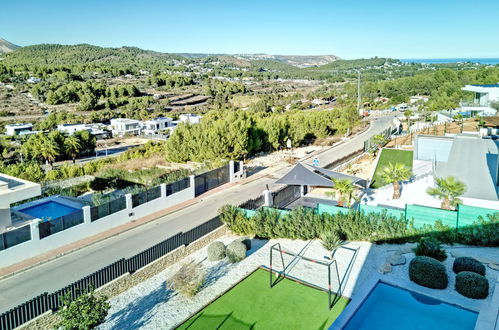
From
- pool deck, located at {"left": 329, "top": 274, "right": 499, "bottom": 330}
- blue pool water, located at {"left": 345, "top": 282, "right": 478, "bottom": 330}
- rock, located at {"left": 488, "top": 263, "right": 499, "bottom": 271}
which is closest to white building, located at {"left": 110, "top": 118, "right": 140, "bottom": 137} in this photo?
pool deck, located at {"left": 329, "top": 274, "right": 499, "bottom": 330}

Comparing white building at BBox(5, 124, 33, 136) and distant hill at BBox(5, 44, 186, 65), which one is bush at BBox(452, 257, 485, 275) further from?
distant hill at BBox(5, 44, 186, 65)

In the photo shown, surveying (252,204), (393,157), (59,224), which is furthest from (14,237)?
(393,157)

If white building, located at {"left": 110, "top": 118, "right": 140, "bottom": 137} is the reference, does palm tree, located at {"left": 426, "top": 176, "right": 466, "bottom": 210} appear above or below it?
above

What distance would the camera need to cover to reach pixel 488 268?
1270 cm

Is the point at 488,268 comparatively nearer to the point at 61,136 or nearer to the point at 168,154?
the point at 168,154

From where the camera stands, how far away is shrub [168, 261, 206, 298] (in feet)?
40.2

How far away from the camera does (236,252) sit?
14.4 meters

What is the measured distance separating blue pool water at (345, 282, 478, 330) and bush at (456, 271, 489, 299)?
773mm

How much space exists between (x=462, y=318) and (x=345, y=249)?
5150mm

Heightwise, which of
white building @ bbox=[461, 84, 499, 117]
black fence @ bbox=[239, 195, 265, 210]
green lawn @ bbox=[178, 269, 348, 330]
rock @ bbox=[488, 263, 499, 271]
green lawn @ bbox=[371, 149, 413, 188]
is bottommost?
green lawn @ bbox=[178, 269, 348, 330]

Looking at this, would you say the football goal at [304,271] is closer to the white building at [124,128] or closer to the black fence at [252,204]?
the black fence at [252,204]

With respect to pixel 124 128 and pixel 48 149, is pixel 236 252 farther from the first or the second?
pixel 124 128

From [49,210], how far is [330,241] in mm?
14259

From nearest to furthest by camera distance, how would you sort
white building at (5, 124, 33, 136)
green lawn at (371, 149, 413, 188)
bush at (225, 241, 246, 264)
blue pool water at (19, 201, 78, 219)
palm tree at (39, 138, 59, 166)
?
bush at (225, 241, 246, 264) → blue pool water at (19, 201, 78, 219) → green lawn at (371, 149, 413, 188) → palm tree at (39, 138, 59, 166) → white building at (5, 124, 33, 136)
